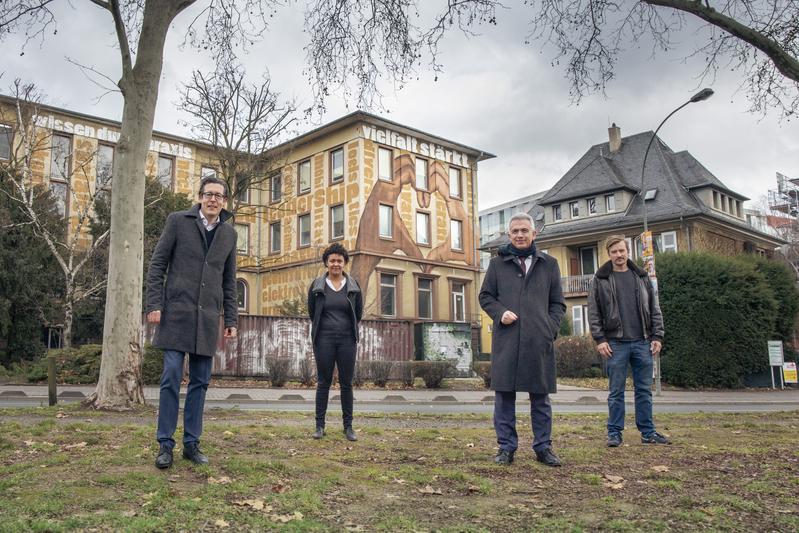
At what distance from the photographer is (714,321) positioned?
24844 mm

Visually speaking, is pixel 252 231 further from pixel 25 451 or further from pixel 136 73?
pixel 25 451

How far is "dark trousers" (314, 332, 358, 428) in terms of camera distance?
7.48 metres

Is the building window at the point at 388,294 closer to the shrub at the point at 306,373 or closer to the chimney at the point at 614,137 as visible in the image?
the shrub at the point at 306,373

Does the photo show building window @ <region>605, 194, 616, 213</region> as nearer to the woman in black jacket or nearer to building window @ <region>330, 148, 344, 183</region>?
building window @ <region>330, 148, 344, 183</region>

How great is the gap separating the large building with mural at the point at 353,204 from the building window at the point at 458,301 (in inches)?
2.5

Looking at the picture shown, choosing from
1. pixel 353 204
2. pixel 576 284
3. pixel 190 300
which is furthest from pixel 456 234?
pixel 190 300

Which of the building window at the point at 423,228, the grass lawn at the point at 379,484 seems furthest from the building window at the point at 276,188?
the grass lawn at the point at 379,484

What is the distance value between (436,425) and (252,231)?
3812 centimetres

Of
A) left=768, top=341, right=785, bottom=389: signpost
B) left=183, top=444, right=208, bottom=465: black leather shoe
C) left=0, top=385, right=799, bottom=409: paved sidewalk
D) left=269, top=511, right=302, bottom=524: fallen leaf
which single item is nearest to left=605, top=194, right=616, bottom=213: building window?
left=768, top=341, right=785, bottom=389: signpost

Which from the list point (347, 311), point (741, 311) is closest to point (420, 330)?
point (741, 311)

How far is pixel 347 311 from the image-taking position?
7555 mm

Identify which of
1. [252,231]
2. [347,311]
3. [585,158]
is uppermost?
[585,158]

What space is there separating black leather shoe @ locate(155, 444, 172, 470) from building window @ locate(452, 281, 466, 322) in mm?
37747

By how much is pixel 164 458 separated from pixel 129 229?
581 centimetres
